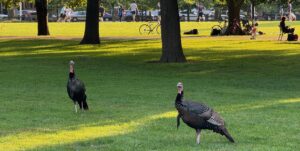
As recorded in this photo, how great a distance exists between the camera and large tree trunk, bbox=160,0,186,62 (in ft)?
84.0

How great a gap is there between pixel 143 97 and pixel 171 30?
1049 centimetres

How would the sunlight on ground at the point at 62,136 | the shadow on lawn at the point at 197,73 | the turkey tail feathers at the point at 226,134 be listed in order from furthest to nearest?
the shadow on lawn at the point at 197,73, the sunlight on ground at the point at 62,136, the turkey tail feathers at the point at 226,134

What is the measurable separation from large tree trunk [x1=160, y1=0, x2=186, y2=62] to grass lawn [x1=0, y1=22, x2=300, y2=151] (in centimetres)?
84

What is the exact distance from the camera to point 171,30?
84.7 ft

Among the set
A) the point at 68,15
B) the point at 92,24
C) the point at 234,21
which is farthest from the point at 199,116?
the point at 68,15

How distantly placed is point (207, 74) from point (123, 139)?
1247 centimetres

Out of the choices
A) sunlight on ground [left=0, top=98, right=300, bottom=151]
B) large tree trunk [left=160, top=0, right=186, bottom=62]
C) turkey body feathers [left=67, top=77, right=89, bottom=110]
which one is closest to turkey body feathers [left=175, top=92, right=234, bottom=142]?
sunlight on ground [left=0, top=98, right=300, bottom=151]

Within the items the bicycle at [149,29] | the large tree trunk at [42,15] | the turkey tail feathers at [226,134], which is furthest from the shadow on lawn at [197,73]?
the bicycle at [149,29]

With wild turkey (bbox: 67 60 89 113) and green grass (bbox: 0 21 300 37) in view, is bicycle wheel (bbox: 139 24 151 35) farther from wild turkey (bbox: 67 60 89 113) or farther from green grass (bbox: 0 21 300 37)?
wild turkey (bbox: 67 60 89 113)

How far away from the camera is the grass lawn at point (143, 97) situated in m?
9.91

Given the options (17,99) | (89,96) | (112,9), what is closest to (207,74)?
(89,96)

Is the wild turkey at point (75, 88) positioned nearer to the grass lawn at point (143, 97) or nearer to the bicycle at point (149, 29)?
the grass lawn at point (143, 97)

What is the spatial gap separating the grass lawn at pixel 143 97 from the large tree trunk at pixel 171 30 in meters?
0.84

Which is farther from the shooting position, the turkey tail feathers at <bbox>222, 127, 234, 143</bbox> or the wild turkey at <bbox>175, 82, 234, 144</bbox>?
the turkey tail feathers at <bbox>222, 127, 234, 143</bbox>
